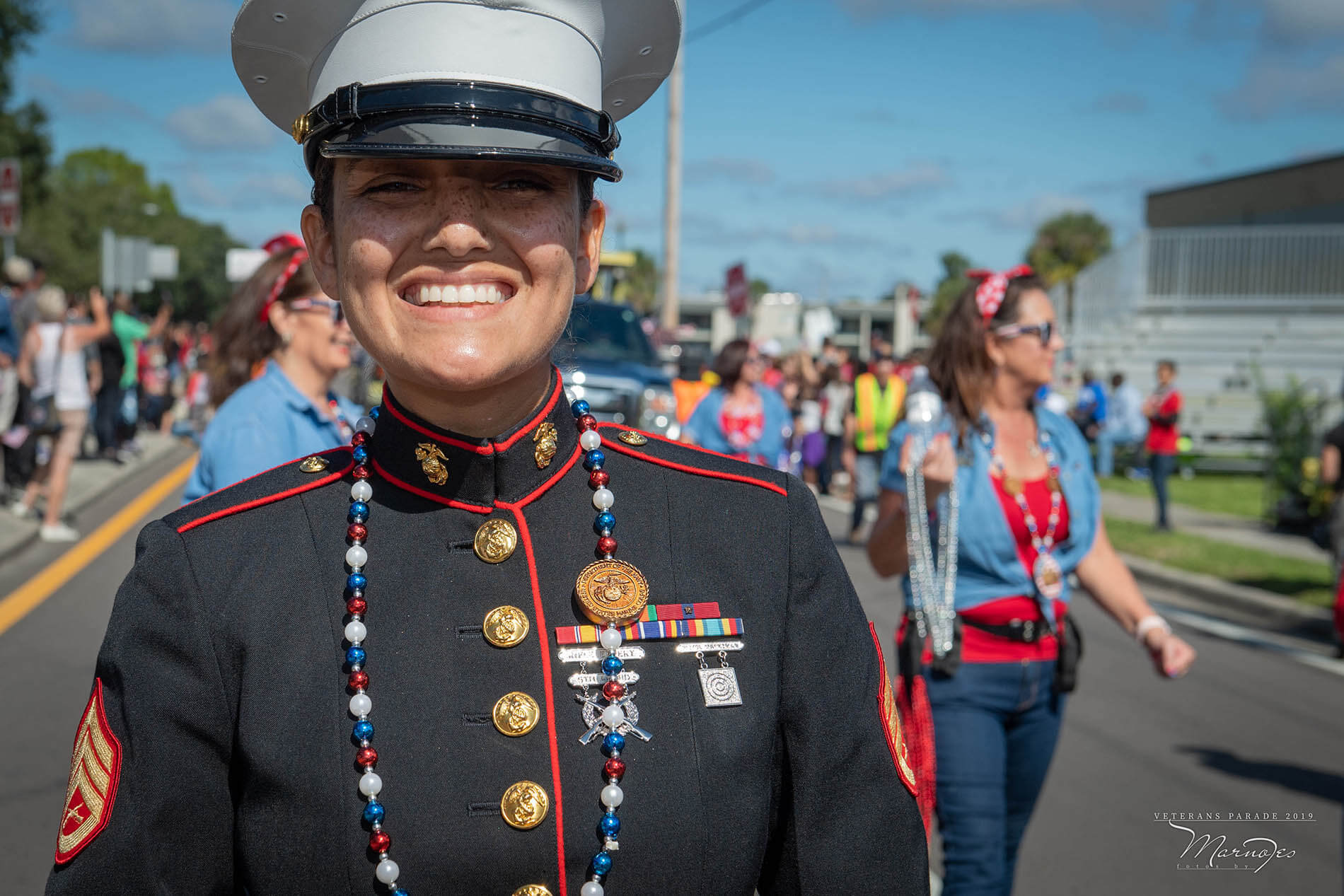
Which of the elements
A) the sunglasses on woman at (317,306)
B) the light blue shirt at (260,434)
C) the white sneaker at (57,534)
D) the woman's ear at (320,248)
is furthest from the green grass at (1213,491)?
the woman's ear at (320,248)

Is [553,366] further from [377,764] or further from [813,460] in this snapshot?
[813,460]

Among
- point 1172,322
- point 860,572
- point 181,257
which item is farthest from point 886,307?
point 860,572

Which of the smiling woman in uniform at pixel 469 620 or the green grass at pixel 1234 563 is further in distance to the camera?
the green grass at pixel 1234 563

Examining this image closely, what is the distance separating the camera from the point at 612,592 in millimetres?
1736

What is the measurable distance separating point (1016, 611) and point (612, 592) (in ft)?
7.46

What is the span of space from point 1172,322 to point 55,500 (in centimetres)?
2507

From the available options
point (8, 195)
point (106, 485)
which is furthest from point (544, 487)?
point (106, 485)

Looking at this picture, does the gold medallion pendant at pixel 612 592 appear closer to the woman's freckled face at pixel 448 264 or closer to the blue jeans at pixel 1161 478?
the woman's freckled face at pixel 448 264

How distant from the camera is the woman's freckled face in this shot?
62.5 inches

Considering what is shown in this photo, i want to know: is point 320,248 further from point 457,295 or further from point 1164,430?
point 1164,430

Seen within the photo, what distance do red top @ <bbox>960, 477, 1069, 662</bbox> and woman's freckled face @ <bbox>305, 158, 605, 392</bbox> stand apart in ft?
7.91

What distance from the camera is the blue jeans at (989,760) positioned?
A: 11.2ft

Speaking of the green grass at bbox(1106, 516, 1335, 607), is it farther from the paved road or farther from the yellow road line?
the yellow road line

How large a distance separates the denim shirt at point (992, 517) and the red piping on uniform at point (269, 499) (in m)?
2.32
